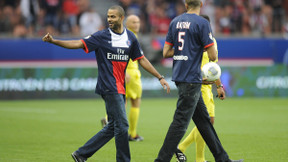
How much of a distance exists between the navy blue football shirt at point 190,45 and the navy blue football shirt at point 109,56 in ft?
2.50

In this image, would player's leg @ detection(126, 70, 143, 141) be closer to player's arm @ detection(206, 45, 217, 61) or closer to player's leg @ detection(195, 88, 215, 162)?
player's leg @ detection(195, 88, 215, 162)

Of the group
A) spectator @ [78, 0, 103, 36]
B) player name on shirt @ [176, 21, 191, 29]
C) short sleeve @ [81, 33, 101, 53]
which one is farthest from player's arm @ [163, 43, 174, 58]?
spectator @ [78, 0, 103, 36]

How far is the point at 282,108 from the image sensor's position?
18.0 meters

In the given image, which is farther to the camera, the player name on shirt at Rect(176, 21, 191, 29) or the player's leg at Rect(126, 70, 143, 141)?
the player's leg at Rect(126, 70, 143, 141)

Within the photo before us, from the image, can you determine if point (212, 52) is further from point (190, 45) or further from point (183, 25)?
point (183, 25)

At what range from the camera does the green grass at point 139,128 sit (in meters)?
9.61

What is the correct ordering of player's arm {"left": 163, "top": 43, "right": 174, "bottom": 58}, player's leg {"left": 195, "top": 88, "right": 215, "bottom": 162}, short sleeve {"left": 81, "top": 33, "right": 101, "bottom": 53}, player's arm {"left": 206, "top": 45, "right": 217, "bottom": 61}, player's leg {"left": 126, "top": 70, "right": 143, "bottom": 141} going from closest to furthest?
player's arm {"left": 206, "top": 45, "right": 217, "bottom": 61}
short sleeve {"left": 81, "top": 33, "right": 101, "bottom": 53}
player's arm {"left": 163, "top": 43, "right": 174, "bottom": 58}
player's leg {"left": 195, "top": 88, "right": 215, "bottom": 162}
player's leg {"left": 126, "top": 70, "right": 143, "bottom": 141}

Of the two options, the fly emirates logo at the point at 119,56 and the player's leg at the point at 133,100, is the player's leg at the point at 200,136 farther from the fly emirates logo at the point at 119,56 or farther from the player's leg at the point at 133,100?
the player's leg at the point at 133,100

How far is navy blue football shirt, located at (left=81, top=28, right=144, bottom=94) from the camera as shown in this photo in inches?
305

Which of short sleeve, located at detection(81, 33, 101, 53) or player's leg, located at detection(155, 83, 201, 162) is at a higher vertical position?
short sleeve, located at detection(81, 33, 101, 53)

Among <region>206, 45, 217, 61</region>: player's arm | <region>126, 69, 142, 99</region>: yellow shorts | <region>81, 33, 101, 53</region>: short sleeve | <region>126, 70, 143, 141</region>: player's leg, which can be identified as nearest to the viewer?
<region>206, 45, 217, 61</region>: player's arm

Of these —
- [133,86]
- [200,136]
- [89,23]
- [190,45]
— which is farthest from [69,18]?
[190,45]

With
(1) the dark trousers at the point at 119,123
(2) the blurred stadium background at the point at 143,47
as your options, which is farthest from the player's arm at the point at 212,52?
(2) the blurred stadium background at the point at 143,47

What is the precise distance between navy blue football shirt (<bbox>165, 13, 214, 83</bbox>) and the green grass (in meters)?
2.07
